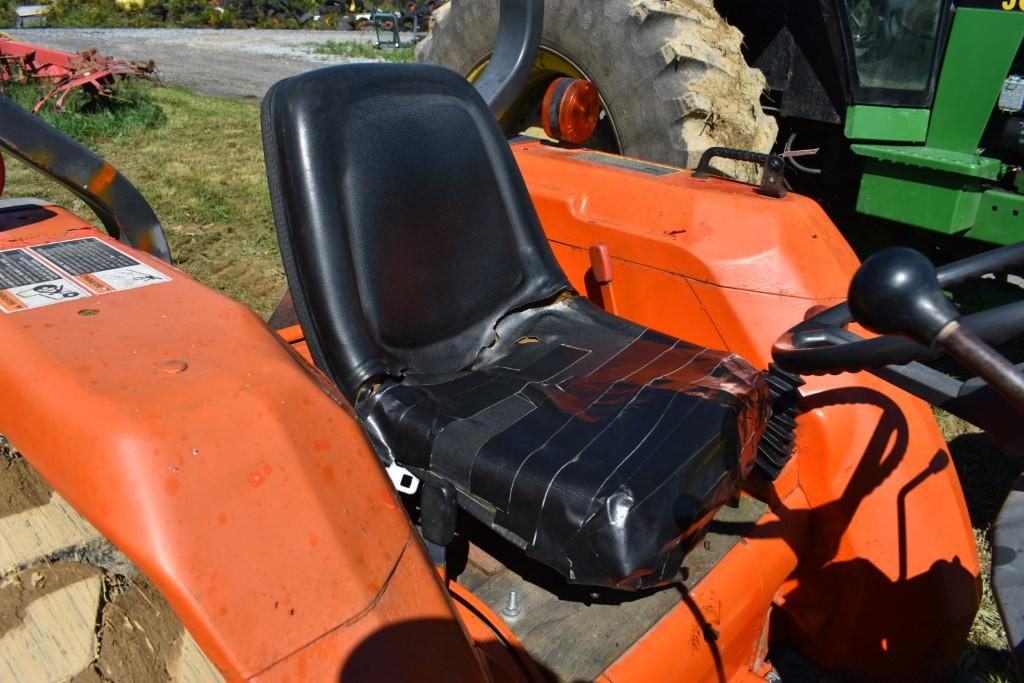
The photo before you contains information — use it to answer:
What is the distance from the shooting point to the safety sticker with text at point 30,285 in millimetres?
962

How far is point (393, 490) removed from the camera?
911mm

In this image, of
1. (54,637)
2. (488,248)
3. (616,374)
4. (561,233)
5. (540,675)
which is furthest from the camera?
(561,233)

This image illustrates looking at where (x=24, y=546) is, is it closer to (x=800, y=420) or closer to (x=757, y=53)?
(x=800, y=420)

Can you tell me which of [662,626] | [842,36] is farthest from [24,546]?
[842,36]

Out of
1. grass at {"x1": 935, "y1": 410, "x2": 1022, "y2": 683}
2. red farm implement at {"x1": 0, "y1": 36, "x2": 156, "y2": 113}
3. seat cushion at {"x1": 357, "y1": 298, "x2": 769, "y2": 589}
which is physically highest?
seat cushion at {"x1": 357, "y1": 298, "x2": 769, "y2": 589}

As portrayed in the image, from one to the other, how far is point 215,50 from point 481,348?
41.3ft

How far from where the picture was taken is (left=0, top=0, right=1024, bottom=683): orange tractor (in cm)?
76

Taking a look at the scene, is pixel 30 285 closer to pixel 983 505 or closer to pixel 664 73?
pixel 664 73

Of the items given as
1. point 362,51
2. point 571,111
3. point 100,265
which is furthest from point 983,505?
point 362,51

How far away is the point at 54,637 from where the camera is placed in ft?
2.60

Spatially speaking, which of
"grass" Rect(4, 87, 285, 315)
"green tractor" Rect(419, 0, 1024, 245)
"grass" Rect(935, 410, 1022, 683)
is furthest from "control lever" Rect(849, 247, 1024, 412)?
"grass" Rect(4, 87, 285, 315)

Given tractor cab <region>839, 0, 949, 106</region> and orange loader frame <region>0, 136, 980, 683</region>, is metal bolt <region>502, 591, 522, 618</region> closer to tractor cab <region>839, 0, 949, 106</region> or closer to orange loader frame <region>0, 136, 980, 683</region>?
orange loader frame <region>0, 136, 980, 683</region>

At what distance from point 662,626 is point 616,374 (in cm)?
39

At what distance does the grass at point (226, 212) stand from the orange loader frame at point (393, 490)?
1.67 ft
